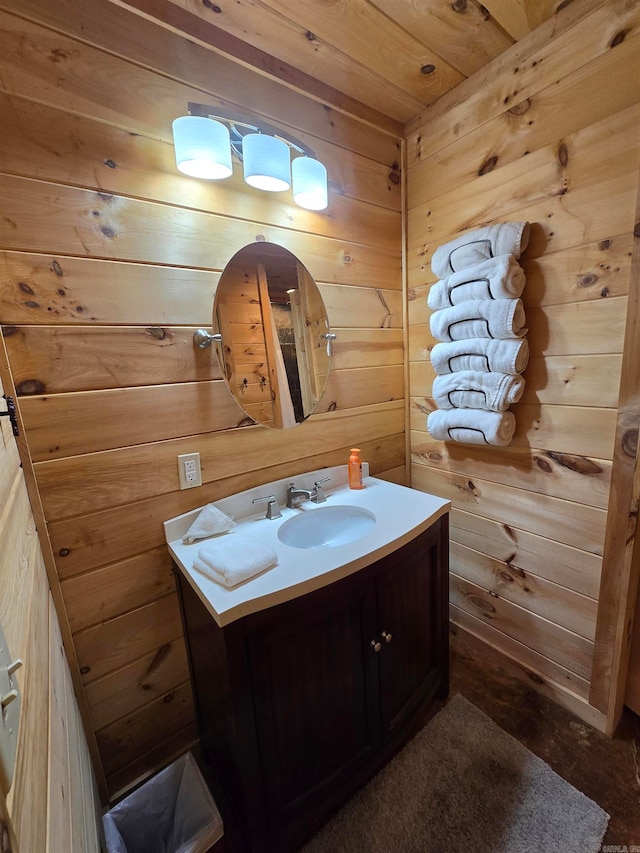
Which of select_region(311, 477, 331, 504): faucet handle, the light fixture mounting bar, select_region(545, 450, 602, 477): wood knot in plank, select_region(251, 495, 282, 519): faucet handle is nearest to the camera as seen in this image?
the light fixture mounting bar

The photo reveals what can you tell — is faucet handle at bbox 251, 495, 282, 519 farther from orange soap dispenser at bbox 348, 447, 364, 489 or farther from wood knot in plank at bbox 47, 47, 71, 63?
wood knot in plank at bbox 47, 47, 71, 63

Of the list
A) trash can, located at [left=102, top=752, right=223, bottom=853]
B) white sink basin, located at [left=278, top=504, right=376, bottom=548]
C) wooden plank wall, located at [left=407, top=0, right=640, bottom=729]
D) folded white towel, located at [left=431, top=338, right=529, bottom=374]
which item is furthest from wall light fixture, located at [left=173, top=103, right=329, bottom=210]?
trash can, located at [left=102, top=752, right=223, bottom=853]

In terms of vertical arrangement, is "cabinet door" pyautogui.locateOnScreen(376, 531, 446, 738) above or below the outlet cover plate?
below

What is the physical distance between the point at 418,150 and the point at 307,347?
101 centimetres

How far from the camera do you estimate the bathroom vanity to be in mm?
901

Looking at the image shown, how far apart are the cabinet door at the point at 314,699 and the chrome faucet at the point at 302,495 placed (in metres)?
0.45

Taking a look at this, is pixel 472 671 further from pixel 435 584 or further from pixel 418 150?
pixel 418 150

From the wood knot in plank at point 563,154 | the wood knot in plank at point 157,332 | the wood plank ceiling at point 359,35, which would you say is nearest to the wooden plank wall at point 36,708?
the wood knot in plank at point 157,332

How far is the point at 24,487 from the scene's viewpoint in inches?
35.3

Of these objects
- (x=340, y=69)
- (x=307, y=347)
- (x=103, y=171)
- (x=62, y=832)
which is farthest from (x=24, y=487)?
(x=340, y=69)

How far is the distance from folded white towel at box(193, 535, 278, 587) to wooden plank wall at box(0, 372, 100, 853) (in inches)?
13.9

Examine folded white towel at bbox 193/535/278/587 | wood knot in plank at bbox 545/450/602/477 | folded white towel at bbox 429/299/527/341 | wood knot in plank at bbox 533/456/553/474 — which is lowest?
folded white towel at bbox 193/535/278/587

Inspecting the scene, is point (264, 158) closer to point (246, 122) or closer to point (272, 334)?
point (246, 122)

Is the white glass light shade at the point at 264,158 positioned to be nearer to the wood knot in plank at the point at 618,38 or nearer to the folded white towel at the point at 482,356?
the folded white towel at the point at 482,356
